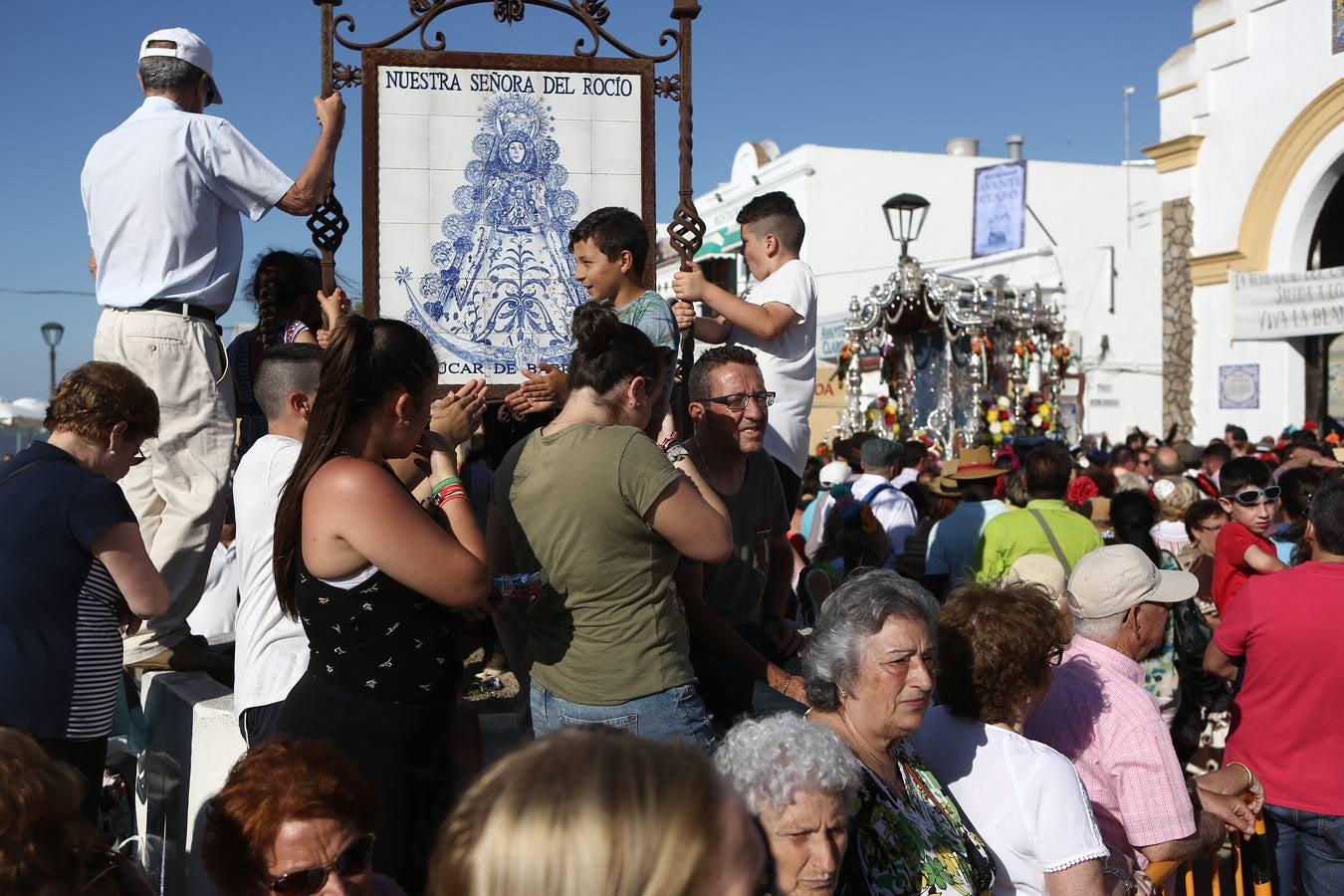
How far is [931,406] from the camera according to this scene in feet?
54.7

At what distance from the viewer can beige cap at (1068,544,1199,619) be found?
3.96 metres

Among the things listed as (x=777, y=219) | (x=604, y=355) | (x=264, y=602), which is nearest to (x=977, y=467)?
(x=777, y=219)

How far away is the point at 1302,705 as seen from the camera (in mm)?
4457

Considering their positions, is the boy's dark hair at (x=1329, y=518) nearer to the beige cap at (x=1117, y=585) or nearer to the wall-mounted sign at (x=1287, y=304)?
the beige cap at (x=1117, y=585)

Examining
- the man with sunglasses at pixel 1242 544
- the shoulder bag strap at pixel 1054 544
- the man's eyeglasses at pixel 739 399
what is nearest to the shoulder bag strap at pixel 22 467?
the man's eyeglasses at pixel 739 399

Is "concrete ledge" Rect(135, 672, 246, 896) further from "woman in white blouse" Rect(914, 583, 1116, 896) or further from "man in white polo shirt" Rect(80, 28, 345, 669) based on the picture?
"woman in white blouse" Rect(914, 583, 1116, 896)

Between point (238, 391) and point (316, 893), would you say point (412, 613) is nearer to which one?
point (316, 893)

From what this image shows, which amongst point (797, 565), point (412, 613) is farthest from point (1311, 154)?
point (412, 613)

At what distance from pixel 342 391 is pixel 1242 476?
5.17m

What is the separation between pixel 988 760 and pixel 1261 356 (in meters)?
16.8

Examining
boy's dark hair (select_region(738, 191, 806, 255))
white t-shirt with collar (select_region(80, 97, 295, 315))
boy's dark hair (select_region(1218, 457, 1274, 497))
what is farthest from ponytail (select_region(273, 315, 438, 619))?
boy's dark hair (select_region(1218, 457, 1274, 497))

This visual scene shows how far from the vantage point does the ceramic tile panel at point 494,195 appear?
4.53m

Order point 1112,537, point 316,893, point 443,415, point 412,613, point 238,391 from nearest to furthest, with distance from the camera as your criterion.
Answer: point 316,893, point 412,613, point 443,415, point 238,391, point 1112,537

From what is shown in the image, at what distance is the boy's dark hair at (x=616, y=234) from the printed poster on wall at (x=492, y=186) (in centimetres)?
48
